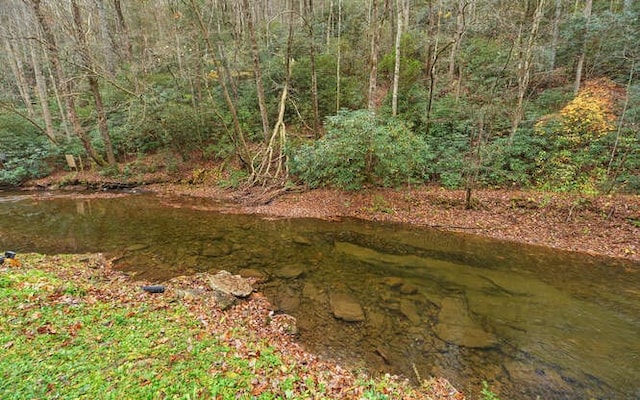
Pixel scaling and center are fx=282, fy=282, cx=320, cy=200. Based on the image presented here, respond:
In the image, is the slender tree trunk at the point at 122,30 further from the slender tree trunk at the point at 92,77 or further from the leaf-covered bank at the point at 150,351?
the leaf-covered bank at the point at 150,351

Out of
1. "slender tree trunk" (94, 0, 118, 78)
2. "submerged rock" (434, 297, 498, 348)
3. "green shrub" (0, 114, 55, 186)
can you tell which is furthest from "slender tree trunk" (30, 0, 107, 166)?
"submerged rock" (434, 297, 498, 348)

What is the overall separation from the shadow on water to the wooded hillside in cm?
379

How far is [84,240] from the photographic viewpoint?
31.6 feet

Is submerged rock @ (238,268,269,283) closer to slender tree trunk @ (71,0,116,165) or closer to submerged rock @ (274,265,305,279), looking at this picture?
submerged rock @ (274,265,305,279)

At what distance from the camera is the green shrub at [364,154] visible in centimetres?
1123

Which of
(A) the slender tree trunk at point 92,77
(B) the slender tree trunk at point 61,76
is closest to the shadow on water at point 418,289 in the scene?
(B) the slender tree trunk at point 61,76

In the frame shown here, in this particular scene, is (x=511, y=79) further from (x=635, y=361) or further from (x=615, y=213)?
(x=635, y=361)

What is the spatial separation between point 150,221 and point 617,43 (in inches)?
932

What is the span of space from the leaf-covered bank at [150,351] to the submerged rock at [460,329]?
3.87ft

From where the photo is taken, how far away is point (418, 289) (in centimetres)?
696

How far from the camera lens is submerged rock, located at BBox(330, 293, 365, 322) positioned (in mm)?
6016

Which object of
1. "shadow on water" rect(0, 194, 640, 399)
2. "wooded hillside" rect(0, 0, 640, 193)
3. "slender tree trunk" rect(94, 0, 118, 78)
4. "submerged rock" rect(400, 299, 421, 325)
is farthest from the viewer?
"slender tree trunk" rect(94, 0, 118, 78)

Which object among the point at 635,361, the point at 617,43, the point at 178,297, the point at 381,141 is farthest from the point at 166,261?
the point at 617,43

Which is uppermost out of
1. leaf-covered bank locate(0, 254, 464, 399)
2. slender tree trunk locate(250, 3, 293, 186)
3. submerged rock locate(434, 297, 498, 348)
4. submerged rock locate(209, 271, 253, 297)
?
slender tree trunk locate(250, 3, 293, 186)
